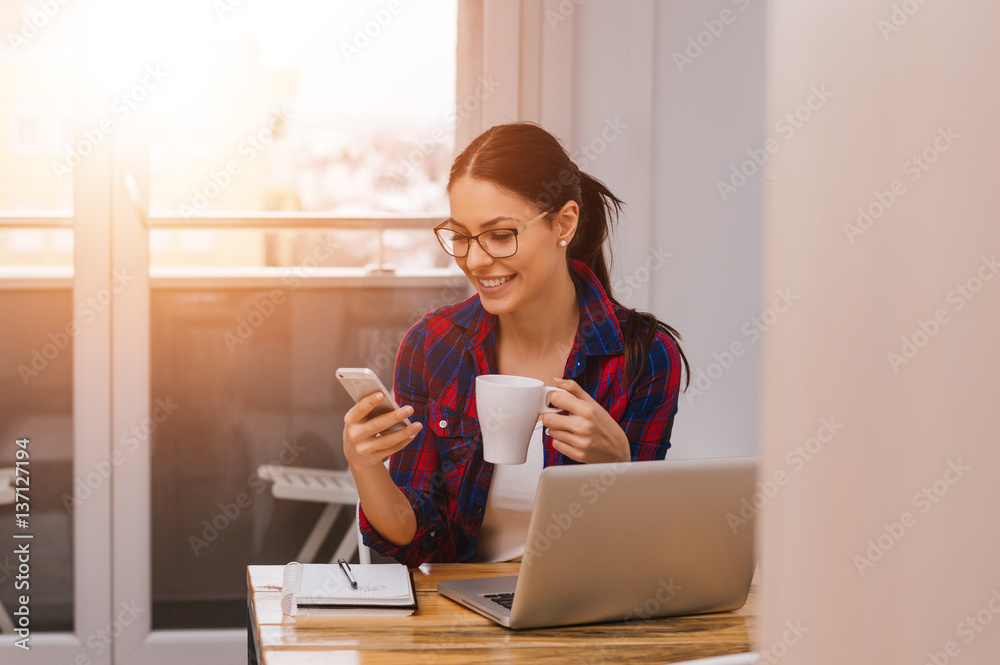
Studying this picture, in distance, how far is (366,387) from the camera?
3.57 feet

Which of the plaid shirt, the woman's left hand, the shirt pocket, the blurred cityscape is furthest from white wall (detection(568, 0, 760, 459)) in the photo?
the woman's left hand

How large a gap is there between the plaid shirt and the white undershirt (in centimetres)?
2

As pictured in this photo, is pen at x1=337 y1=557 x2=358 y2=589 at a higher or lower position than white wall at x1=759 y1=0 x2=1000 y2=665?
lower

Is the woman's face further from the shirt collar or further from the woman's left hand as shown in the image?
the woman's left hand

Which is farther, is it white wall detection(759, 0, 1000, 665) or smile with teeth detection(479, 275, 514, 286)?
smile with teeth detection(479, 275, 514, 286)

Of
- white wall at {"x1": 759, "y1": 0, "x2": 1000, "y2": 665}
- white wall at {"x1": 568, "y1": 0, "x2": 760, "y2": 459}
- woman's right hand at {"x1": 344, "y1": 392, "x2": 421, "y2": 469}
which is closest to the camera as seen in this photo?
white wall at {"x1": 759, "y1": 0, "x2": 1000, "y2": 665}

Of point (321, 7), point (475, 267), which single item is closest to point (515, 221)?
point (475, 267)

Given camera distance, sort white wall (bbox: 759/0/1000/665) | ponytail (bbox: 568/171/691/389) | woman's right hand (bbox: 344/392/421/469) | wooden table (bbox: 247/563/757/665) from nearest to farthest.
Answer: white wall (bbox: 759/0/1000/665) < wooden table (bbox: 247/563/757/665) < woman's right hand (bbox: 344/392/421/469) < ponytail (bbox: 568/171/691/389)

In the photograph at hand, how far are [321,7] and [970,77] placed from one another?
7.85 feet

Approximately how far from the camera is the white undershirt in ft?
4.97

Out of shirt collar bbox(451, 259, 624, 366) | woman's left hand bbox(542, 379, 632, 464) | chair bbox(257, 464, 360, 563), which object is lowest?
chair bbox(257, 464, 360, 563)

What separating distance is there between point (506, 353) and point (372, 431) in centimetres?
55

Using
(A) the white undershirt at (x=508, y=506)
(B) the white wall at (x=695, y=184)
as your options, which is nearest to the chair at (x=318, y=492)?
(B) the white wall at (x=695, y=184)

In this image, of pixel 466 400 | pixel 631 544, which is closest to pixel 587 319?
pixel 466 400
